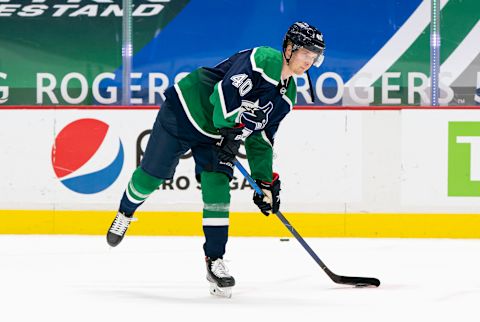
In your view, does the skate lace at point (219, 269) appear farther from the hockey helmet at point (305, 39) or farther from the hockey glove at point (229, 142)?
the hockey helmet at point (305, 39)

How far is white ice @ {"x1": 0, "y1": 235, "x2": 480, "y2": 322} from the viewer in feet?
8.38

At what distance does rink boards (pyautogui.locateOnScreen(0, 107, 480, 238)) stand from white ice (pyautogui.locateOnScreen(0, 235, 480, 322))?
0.53ft

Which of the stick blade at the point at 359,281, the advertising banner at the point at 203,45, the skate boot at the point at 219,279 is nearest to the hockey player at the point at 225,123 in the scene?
the skate boot at the point at 219,279

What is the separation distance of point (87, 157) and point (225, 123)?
2.26 metres

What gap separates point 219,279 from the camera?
2832 mm

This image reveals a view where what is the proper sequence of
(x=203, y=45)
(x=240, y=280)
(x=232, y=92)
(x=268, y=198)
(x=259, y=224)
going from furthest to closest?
(x=203, y=45) < (x=259, y=224) < (x=240, y=280) < (x=268, y=198) < (x=232, y=92)

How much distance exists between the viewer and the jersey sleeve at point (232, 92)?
2.75 metres

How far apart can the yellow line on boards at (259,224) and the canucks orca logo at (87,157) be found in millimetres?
164

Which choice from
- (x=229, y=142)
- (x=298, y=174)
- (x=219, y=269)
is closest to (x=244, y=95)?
(x=229, y=142)

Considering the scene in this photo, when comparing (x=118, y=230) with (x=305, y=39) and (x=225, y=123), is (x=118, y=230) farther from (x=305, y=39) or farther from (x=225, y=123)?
(x=305, y=39)

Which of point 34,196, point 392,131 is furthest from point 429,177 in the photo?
point 34,196

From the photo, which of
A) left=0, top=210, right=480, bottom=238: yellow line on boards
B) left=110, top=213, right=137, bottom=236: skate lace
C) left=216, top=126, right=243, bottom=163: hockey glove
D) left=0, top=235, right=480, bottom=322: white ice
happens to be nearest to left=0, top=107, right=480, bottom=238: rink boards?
left=0, top=210, right=480, bottom=238: yellow line on boards

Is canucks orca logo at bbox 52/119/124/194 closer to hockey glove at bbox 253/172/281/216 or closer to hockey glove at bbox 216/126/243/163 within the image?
hockey glove at bbox 253/172/281/216

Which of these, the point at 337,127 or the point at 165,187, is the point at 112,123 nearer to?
the point at 165,187
